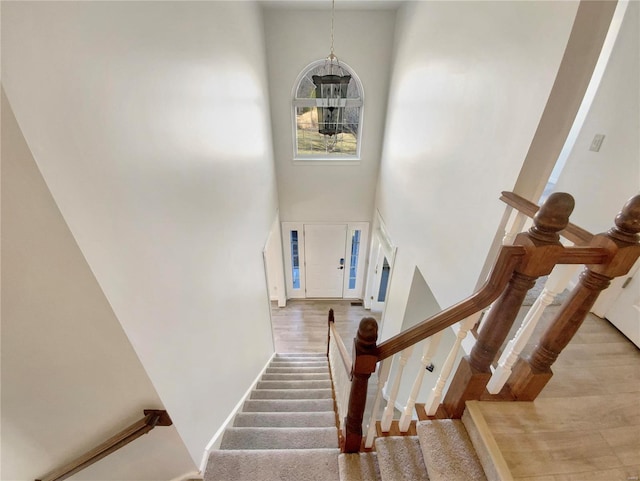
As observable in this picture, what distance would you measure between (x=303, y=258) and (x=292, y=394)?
2906 mm

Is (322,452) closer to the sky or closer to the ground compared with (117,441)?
closer to the ground

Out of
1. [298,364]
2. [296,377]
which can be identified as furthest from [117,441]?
[298,364]

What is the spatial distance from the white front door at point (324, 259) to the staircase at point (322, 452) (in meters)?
2.99

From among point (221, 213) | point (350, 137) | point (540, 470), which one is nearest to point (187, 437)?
point (221, 213)

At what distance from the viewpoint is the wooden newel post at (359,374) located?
984 mm

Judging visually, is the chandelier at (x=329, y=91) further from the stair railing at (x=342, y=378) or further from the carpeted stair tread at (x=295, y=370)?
the carpeted stair tread at (x=295, y=370)

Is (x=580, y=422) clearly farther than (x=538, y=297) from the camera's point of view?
Yes

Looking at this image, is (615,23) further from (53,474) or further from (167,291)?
(53,474)

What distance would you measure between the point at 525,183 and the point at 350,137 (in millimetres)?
3357

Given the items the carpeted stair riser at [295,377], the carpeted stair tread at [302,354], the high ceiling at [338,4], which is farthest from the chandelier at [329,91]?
the carpeted stair tread at [302,354]

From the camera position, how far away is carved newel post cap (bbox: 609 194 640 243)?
81 cm

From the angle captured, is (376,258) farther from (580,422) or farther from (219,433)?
Result: (580,422)

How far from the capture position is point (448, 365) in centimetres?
116

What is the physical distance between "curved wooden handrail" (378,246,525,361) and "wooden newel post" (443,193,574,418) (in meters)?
0.04
